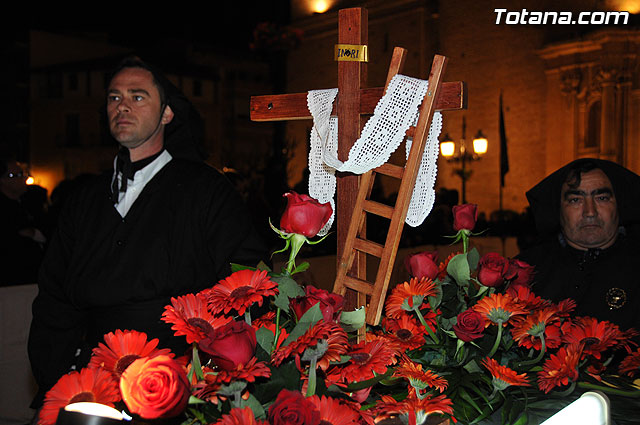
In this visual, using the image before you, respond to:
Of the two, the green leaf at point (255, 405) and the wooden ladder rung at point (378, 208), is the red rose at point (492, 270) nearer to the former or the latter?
the wooden ladder rung at point (378, 208)

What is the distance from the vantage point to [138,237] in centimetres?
203

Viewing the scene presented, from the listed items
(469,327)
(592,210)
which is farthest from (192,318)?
(592,210)

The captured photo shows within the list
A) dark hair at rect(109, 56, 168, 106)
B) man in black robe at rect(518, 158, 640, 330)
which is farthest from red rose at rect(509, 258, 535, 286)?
dark hair at rect(109, 56, 168, 106)

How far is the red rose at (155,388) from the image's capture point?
792 millimetres

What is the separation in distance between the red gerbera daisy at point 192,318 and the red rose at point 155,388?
0.41 ft

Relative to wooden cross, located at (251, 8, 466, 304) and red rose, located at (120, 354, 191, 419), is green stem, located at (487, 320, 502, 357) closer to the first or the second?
wooden cross, located at (251, 8, 466, 304)

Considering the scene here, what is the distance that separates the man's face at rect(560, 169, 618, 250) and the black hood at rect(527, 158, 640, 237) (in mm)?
55

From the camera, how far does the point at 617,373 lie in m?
1.95

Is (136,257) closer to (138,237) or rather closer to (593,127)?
(138,237)

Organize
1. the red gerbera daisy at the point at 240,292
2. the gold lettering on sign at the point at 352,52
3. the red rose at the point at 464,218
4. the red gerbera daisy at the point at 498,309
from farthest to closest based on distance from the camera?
the gold lettering on sign at the point at 352,52, the red rose at the point at 464,218, the red gerbera daisy at the point at 498,309, the red gerbera daisy at the point at 240,292

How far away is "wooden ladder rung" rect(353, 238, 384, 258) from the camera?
1.69 meters

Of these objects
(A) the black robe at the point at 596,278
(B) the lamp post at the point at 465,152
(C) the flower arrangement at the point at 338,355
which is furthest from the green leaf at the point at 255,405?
(B) the lamp post at the point at 465,152

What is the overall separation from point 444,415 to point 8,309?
3183 millimetres

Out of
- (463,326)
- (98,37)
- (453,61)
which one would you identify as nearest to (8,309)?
(463,326)
